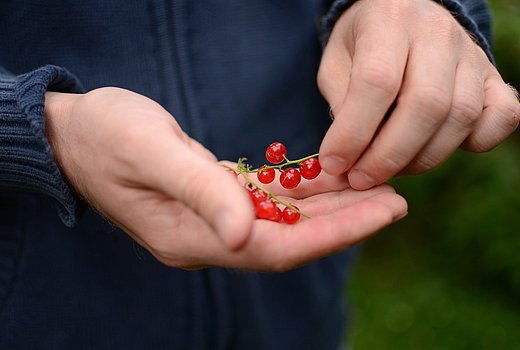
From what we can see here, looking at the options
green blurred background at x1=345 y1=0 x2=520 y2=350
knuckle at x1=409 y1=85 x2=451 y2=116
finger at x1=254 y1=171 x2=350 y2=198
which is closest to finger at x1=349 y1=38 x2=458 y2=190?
knuckle at x1=409 y1=85 x2=451 y2=116

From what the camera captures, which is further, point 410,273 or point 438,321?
point 410,273

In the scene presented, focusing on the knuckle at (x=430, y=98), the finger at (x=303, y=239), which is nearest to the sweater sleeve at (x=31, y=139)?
the finger at (x=303, y=239)

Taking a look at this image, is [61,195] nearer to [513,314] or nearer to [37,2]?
[37,2]

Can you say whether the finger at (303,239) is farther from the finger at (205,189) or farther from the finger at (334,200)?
the finger at (334,200)

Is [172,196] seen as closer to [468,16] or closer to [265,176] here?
[265,176]

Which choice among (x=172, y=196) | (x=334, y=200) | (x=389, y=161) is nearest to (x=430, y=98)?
(x=389, y=161)

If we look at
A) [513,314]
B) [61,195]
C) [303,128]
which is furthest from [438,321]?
[61,195]
